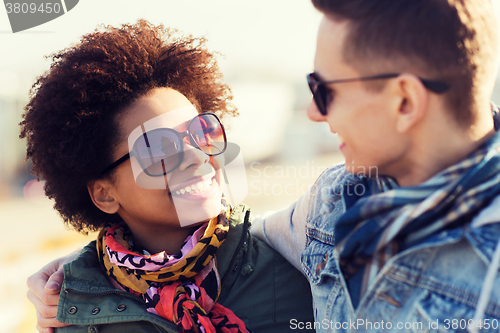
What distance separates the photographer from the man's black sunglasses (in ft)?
3.81

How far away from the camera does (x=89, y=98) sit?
6.39ft

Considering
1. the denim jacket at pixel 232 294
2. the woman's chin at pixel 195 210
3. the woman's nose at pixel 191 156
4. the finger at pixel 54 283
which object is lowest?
the denim jacket at pixel 232 294

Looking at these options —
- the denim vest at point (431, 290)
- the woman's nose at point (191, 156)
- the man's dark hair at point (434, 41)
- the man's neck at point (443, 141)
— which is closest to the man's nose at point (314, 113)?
the man's dark hair at point (434, 41)

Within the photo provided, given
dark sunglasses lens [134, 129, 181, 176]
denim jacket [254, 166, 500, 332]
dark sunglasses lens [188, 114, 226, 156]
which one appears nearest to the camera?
denim jacket [254, 166, 500, 332]

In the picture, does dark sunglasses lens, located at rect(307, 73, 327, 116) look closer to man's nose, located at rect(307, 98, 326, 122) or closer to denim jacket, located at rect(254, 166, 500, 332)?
man's nose, located at rect(307, 98, 326, 122)

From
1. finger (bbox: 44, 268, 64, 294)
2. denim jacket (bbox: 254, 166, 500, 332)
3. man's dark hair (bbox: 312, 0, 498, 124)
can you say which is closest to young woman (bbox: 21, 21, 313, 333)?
finger (bbox: 44, 268, 64, 294)

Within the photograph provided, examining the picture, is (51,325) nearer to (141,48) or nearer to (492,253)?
(141,48)

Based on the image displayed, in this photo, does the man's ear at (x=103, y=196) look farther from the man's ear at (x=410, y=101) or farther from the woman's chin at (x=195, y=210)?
the man's ear at (x=410, y=101)

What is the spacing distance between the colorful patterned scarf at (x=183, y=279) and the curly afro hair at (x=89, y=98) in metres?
0.41

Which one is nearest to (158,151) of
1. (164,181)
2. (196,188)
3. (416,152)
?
(164,181)

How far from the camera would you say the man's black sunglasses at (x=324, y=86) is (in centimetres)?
116

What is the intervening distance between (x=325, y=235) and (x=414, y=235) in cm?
49

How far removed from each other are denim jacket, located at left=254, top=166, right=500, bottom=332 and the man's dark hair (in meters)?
0.38

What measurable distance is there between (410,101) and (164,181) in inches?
47.8
